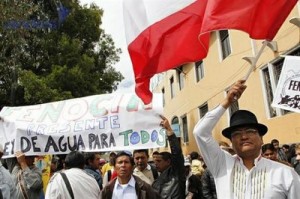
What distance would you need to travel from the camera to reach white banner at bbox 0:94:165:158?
457 centimetres

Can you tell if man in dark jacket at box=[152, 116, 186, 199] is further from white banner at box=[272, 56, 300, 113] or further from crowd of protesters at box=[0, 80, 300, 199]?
white banner at box=[272, 56, 300, 113]

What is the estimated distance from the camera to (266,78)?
10.6 m

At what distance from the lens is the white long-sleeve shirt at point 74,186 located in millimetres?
3311

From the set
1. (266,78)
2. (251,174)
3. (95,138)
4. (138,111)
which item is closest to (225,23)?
(251,174)

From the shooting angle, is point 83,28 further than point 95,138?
Yes

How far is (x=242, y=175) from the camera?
7.82 ft

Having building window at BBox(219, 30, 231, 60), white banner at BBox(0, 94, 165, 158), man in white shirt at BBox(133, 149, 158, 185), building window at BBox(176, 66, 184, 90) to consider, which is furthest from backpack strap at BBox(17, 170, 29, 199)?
building window at BBox(176, 66, 184, 90)

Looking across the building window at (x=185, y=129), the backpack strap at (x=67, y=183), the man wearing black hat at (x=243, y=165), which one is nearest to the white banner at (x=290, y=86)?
the man wearing black hat at (x=243, y=165)

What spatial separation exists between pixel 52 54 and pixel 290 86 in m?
11.1

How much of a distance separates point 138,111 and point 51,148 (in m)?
1.27

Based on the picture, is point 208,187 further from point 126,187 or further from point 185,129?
point 185,129

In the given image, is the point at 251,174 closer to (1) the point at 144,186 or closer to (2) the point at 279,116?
(1) the point at 144,186

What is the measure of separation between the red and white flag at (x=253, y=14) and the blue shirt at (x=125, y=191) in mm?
1625

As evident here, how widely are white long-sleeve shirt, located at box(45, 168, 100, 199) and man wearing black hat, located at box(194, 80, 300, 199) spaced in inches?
55.8
